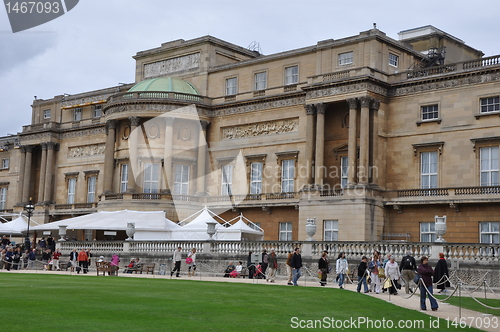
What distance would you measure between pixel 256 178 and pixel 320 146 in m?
7.04

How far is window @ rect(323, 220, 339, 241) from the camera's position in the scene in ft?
152

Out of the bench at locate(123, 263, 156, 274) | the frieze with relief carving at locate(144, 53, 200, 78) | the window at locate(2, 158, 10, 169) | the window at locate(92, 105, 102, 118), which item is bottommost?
the bench at locate(123, 263, 156, 274)

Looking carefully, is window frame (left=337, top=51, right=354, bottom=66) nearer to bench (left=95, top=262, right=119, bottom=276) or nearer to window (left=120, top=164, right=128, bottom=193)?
window (left=120, top=164, right=128, bottom=193)

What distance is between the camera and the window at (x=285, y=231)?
50.7m

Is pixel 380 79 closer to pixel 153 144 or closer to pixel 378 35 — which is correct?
pixel 378 35

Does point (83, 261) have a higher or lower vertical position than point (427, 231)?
lower

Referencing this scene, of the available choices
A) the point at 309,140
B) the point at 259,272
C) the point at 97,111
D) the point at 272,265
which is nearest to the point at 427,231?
the point at 309,140

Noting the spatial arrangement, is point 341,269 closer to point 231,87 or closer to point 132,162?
point 132,162

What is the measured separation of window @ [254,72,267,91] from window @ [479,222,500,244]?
1920cm

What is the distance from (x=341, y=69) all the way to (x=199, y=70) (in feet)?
42.1

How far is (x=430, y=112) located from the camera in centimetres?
4578

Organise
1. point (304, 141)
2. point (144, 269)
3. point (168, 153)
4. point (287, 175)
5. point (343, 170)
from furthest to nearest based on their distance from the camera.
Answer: point (168, 153), point (287, 175), point (304, 141), point (343, 170), point (144, 269)

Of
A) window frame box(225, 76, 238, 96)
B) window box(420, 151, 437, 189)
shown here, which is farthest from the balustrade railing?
window frame box(225, 76, 238, 96)

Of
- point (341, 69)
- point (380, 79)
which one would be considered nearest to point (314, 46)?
point (341, 69)
